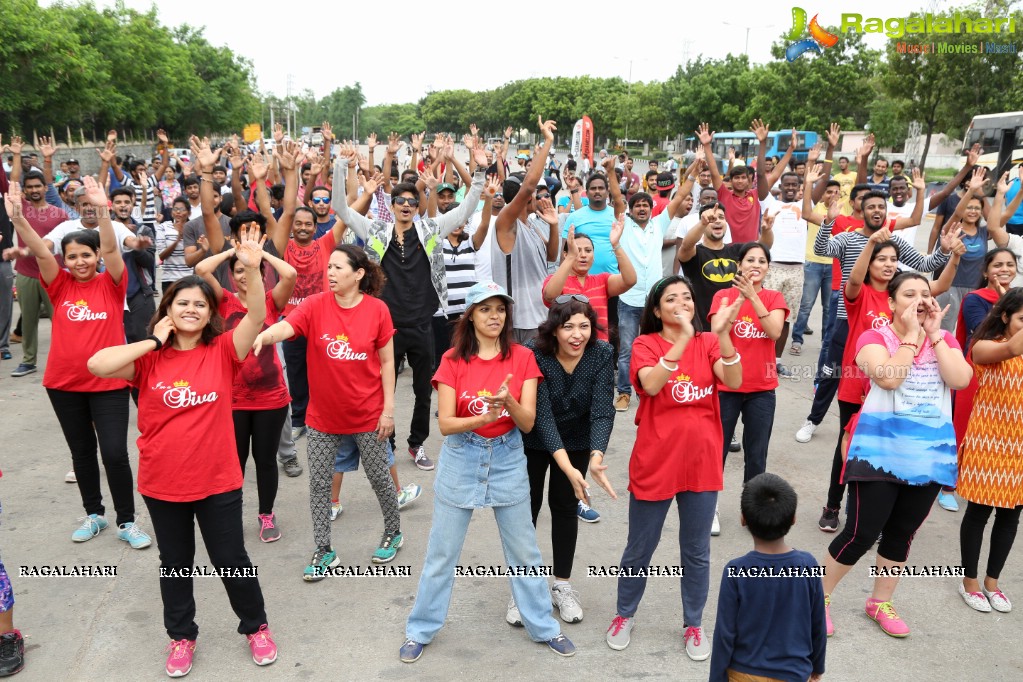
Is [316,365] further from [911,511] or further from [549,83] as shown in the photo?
[549,83]

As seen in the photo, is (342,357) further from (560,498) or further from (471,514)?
(560,498)

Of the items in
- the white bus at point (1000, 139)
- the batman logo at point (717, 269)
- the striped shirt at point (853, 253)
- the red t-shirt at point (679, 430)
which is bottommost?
the red t-shirt at point (679, 430)

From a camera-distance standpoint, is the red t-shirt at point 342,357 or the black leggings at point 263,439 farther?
→ the black leggings at point 263,439

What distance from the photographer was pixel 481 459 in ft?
11.8

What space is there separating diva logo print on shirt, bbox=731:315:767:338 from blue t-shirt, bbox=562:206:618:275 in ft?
8.08

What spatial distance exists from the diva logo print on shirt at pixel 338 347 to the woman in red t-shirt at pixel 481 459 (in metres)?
0.89

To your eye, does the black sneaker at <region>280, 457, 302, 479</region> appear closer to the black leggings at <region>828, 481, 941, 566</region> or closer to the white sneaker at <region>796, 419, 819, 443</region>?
the black leggings at <region>828, 481, 941, 566</region>

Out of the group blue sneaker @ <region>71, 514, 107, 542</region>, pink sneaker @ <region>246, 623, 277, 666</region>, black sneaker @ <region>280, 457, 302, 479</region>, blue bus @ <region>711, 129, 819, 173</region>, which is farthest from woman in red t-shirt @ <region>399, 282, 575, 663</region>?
blue bus @ <region>711, 129, 819, 173</region>

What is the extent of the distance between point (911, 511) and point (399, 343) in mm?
3429

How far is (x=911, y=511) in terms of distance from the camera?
3877mm

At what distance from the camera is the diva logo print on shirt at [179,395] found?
3.46m

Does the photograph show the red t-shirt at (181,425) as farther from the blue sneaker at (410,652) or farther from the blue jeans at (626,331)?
the blue jeans at (626,331)

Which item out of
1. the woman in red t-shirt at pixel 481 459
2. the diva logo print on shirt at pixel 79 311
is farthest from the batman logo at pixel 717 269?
the diva logo print on shirt at pixel 79 311

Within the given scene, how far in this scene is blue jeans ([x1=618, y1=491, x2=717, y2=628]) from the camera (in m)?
3.73
